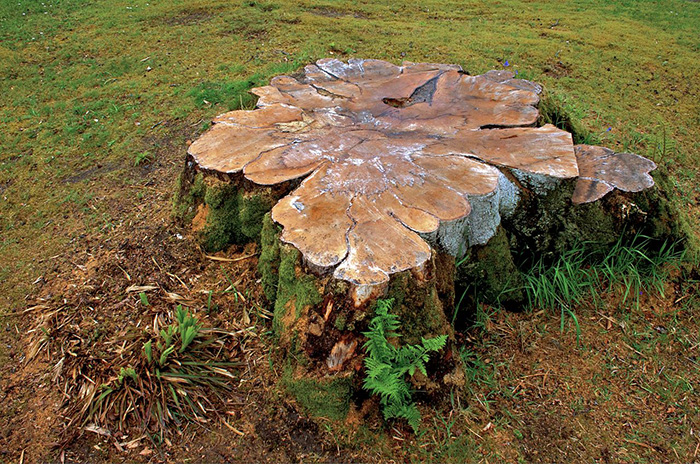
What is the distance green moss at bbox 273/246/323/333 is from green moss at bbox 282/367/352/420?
331mm

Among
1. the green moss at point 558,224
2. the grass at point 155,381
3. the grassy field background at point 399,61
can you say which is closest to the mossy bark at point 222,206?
the grassy field background at point 399,61

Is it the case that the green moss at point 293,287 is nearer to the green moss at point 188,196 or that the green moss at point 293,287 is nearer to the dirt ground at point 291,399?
the dirt ground at point 291,399

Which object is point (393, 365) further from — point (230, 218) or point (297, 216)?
point (230, 218)

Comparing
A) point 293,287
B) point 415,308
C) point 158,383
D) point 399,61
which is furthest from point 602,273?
point 399,61

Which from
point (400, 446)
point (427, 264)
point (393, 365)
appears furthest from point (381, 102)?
point (400, 446)

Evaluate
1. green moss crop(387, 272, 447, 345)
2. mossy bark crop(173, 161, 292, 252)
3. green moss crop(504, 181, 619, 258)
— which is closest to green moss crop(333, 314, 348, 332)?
green moss crop(387, 272, 447, 345)

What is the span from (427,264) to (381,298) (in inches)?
11.1

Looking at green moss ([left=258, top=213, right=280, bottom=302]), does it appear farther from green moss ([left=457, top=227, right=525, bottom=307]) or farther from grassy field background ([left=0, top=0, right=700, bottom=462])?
green moss ([left=457, top=227, right=525, bottom=307])

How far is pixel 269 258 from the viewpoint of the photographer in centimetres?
254

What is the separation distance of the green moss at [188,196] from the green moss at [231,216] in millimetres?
104

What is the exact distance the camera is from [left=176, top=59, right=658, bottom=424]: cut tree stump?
2.10 metres

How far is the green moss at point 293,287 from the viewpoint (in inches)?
83.0

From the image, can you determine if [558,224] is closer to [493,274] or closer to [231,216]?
[493,274]

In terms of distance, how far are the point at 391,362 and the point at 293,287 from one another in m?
0.60
